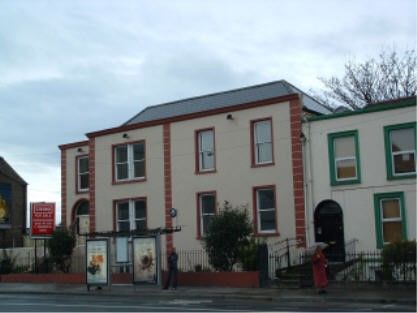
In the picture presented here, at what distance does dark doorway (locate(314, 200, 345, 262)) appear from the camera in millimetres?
28250

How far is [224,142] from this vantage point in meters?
32.0

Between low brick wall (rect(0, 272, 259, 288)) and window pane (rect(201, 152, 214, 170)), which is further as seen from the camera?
window pane (rect(201, 152, 214, 170))

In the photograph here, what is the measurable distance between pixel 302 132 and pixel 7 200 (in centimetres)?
3495

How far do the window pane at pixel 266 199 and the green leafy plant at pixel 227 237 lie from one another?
10.5ft

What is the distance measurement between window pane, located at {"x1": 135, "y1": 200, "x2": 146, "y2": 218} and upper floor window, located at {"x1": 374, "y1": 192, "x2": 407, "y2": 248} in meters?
12.4

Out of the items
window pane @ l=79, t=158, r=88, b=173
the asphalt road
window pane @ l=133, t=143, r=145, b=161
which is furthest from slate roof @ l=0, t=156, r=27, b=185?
the asphalt road

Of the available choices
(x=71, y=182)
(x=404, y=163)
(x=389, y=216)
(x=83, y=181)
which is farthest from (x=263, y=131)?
(x=71, y=182)

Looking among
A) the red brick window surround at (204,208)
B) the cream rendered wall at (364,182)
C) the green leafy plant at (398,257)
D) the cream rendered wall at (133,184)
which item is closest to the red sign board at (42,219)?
the cream rendered wall at (133,184)

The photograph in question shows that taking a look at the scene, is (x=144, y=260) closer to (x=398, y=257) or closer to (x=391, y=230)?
(x=398, y=257)

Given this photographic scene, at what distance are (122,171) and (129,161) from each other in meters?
0.82

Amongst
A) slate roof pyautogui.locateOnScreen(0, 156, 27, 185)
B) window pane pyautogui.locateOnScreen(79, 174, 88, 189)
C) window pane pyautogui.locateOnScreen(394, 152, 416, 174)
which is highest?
slate roof pyautogui.locateOnScreen(0, 156, 27, 185)

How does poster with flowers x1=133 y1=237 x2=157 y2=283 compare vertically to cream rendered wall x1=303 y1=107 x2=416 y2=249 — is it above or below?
below

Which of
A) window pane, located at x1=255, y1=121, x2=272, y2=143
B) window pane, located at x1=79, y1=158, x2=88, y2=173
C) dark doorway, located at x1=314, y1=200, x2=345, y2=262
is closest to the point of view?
dark doorway, located at x1=314, y1=200, x2=345, y2=262

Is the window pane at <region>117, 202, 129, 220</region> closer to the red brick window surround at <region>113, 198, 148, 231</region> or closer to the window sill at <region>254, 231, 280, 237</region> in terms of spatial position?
the red brick window surround at <region>113, 198, 148, 231</region>
